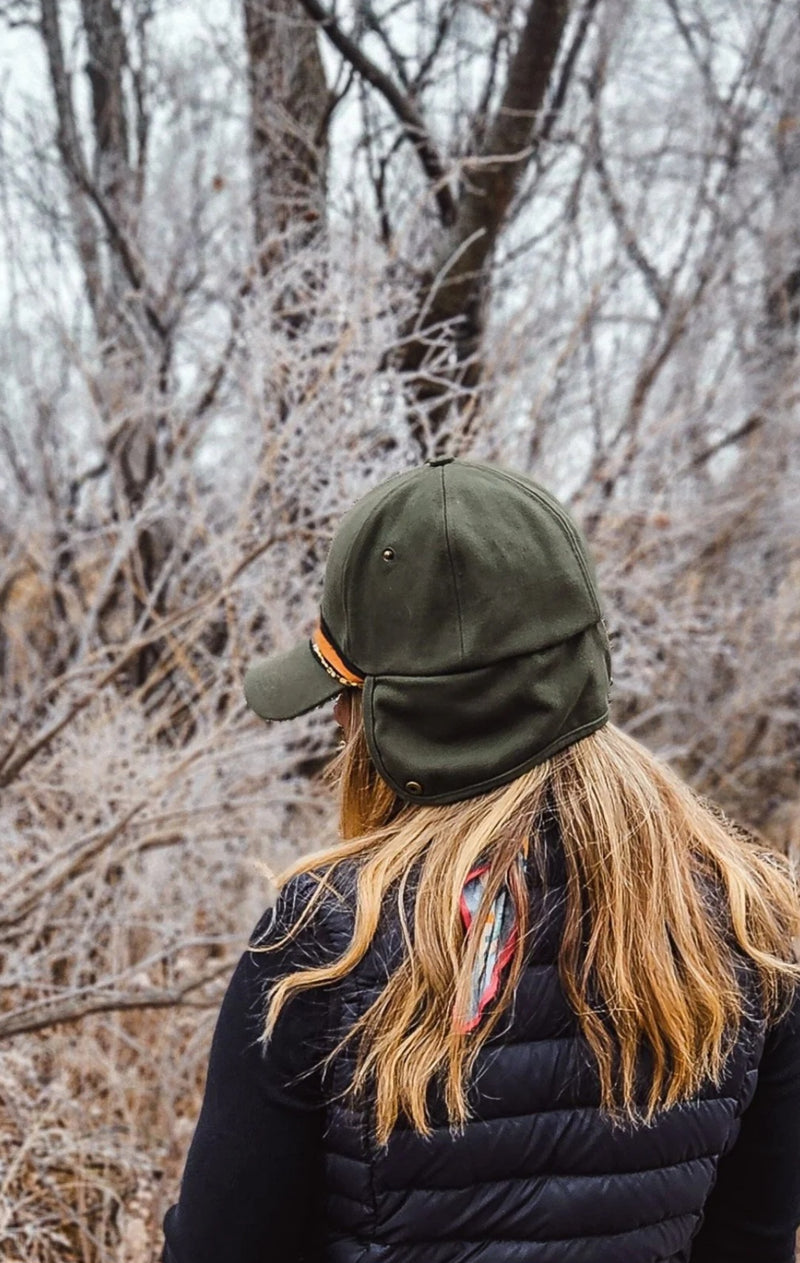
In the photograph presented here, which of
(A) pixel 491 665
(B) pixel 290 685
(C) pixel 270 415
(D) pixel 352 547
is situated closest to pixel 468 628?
(A) pixel 491 665

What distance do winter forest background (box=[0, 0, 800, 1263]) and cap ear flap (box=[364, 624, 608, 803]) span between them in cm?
198

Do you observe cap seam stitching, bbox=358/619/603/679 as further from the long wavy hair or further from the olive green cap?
the long wavy hair

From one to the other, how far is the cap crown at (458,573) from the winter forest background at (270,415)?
205 cm

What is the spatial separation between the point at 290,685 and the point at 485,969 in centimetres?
45

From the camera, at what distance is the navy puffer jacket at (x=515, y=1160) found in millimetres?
1120

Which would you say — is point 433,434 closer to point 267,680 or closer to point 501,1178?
point 267,680

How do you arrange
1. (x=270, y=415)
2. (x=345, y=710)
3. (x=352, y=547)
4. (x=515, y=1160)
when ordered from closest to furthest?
(x=515, y=1160)
(x=352, y=547)
(x=345, y=710)
(x=270, y=415)

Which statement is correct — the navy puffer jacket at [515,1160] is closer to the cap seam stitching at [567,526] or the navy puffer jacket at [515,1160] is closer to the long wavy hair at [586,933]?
the long wavy hair at [586,933]

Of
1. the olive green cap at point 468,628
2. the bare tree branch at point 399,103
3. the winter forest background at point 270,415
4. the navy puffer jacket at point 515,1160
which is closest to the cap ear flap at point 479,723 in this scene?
the olive green cap at point 468,628

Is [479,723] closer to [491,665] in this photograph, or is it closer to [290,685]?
[491,665]

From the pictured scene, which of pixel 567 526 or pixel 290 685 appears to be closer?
pixel 567 526

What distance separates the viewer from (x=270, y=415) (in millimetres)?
3887

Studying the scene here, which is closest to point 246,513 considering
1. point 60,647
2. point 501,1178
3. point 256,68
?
point 60,647

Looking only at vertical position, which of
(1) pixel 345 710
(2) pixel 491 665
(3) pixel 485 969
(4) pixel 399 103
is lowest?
(3) pixel 485 969
